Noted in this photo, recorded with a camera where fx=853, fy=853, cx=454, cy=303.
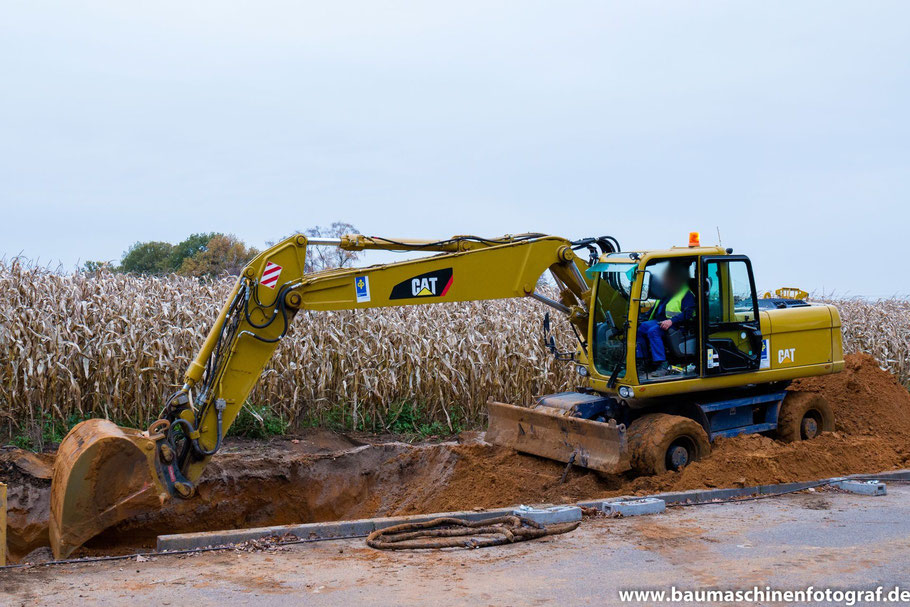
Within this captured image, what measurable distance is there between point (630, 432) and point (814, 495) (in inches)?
76.0

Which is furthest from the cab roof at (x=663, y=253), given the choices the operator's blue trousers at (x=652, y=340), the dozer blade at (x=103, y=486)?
the dozer blade at (x=103, y=486)

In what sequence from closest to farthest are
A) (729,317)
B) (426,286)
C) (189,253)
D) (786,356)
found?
(426,286), (729,317), (786,356), (189,253)

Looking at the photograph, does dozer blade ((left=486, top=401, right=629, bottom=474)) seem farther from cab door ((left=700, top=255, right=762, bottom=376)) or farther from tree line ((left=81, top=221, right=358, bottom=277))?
tree line ((left=81, top=221, right=358, bottom=277))

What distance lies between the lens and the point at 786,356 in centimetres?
1002

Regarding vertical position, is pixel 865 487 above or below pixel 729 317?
below

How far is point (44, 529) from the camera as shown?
26.9 feet

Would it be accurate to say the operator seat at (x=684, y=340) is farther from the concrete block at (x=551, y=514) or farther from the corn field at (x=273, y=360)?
the corn field at (x=273, y=360)

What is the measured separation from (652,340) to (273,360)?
521cm

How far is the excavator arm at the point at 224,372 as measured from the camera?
6.82 metres

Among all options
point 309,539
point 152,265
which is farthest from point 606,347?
point 152,265

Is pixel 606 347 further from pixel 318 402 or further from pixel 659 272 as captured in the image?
pixel 318 402

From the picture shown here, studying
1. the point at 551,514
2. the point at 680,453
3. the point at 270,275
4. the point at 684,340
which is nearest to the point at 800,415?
the point at 680,453

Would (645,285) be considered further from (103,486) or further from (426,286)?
(103,486)

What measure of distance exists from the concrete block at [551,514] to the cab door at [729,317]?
8.40 ft
